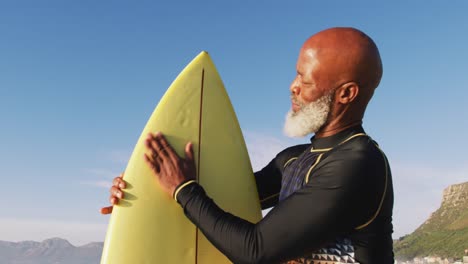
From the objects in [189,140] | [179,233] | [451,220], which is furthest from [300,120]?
[451,220]

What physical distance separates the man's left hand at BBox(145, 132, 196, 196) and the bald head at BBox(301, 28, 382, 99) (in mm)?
871

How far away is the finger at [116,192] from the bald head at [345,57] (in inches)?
54.6

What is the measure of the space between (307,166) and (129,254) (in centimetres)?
117

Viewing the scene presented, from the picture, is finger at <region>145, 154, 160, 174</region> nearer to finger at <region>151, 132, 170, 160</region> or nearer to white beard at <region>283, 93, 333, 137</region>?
finger at <region>151, 132, 170, 160</region>

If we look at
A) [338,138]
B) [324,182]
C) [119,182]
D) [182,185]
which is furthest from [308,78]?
[119,182]

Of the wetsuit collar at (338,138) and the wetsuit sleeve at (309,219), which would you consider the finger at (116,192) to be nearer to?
the wetsuit sleeve at (309,219)

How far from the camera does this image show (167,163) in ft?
9.42

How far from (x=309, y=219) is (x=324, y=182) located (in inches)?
7.5

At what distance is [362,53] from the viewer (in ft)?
8.64

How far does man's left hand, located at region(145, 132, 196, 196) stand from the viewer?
280 cm

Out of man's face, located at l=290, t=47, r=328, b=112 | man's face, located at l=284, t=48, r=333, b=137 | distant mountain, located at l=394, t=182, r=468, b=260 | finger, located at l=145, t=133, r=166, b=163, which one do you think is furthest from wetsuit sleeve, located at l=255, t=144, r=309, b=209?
distant mountain, located at l=394, t=182, r=468, b=260

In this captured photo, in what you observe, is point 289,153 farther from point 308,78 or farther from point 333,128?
point 308,78

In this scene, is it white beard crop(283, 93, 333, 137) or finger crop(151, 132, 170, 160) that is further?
→ finger crop(151, 132, 170, 160)

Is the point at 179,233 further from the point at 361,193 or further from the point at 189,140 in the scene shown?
the point at 361,193
